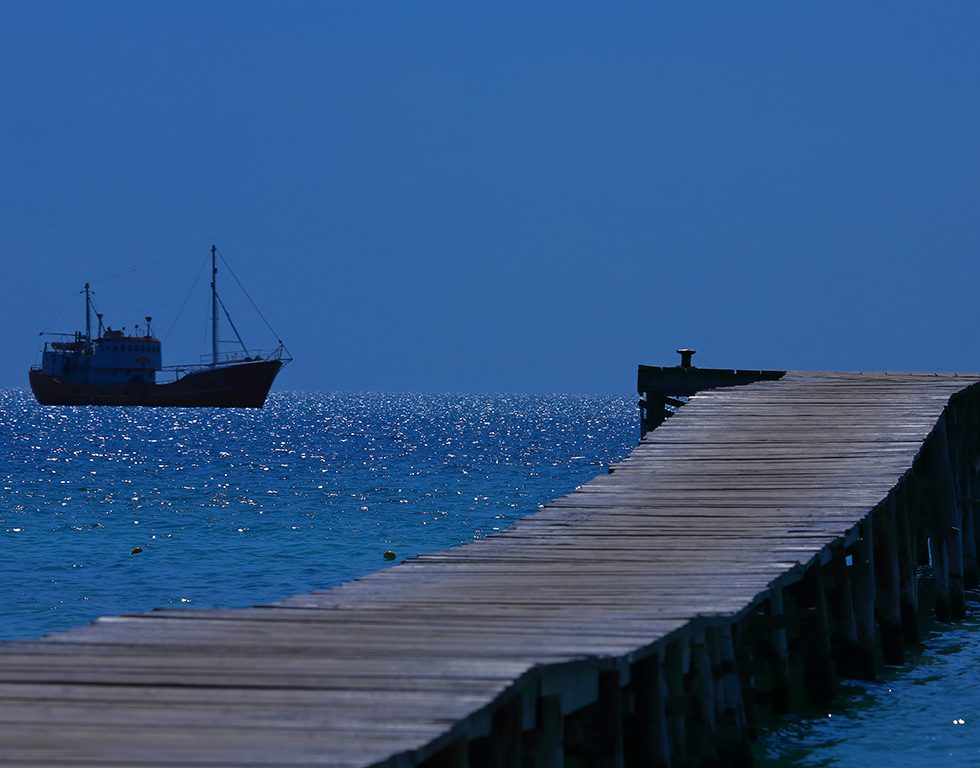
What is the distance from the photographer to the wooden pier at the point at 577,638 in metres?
7.33

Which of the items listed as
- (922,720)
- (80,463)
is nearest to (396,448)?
(80,463)

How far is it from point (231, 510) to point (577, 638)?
3609 centimetres

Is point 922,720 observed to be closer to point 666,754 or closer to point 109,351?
point 666,754

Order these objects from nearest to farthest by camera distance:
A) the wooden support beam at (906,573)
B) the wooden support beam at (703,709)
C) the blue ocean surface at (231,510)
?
the wooden support beam at (703,709), the wooden support beam at (906,573), the blue ocean surface at (231,510)

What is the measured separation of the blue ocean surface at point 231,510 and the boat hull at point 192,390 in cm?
1927

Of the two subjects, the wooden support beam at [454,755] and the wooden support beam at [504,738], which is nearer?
the wooden support beam at [454,755]

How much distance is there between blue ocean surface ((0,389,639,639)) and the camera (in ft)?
92.8

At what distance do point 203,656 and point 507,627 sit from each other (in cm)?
196

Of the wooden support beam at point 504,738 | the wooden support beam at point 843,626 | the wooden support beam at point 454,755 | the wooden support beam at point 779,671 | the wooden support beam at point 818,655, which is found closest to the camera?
the wooden support beam at point 454,755

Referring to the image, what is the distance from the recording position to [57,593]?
2711 cm

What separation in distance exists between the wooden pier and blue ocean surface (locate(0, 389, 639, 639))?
1084 cm

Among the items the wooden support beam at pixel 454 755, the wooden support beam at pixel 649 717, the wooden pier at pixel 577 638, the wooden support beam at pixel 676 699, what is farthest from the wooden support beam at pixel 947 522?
the wooden support beam at pixel 454 755

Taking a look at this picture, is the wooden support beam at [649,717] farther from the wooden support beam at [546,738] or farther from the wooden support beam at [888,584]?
the wooden support beam at [888,584]

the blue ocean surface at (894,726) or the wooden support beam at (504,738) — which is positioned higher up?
the wooden support beam at (504,738)
